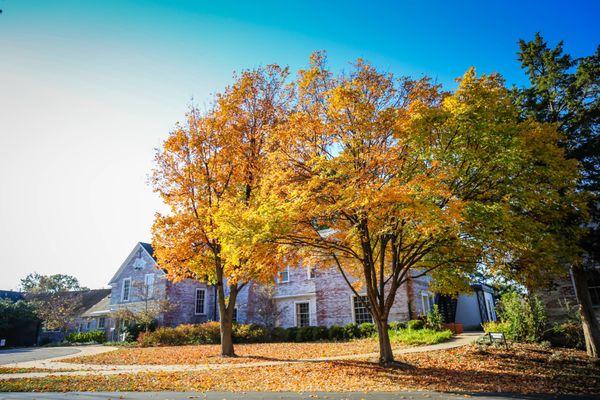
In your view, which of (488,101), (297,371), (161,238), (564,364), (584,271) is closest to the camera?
(488,101)

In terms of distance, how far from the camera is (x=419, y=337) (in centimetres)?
1845

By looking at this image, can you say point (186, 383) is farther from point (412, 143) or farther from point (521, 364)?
point (521, 364)

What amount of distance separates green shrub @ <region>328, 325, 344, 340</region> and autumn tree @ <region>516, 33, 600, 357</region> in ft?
43.5

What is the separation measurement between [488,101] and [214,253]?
12.1m

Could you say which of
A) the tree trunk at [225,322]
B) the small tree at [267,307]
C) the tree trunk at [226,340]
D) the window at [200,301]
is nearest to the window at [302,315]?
the small tree at [267,307]

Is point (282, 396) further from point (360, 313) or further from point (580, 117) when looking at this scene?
point (360, 313)

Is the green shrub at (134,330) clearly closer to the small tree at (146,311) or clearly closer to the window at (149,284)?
the small tree at (146,311)

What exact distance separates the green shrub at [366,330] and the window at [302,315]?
552 centimetres

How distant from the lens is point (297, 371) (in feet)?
37.5

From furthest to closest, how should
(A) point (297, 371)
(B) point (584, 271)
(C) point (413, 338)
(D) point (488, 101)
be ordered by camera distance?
1. (C) point (413, 338)
2. (B) point (584, 271)
3. (A) point (297, 371)
4. (D) point (488, 101)

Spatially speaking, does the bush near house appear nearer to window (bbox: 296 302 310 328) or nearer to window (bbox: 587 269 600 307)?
window (bbox: 587 269 600 307)

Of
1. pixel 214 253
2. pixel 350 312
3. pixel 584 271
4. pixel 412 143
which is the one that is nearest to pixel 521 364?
pixel 584 271

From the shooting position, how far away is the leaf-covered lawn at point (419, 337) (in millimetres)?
17578

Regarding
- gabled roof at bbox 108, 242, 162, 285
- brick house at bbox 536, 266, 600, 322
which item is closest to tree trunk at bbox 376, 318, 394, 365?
brick house at bbox 536, 266, 600, 322
